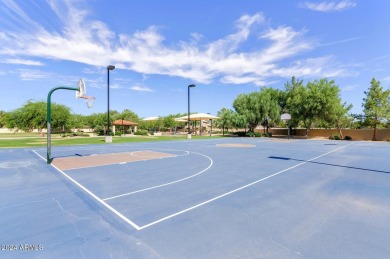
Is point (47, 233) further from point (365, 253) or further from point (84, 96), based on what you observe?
point (84, 96)

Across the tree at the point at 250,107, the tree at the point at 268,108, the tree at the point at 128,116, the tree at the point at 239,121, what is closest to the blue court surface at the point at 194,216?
→ the tree at the point at 239,121

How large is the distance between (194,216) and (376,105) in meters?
40.8

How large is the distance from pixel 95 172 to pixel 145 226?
Answer: 6.40m

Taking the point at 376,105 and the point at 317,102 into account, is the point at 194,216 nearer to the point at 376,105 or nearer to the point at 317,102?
the point at 317,102

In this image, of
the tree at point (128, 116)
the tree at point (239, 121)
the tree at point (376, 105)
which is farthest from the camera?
the tree at point (128, 116)

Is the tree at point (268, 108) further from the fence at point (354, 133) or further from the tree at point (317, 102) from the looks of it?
the fence at point (354, 133)

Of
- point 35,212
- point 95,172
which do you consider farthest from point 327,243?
point 95,172

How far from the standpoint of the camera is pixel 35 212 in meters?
5.35

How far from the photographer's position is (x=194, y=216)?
5.10 m

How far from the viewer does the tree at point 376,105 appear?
32.4 meters

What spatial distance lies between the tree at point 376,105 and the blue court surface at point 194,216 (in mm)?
31459

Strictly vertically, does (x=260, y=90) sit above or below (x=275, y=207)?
above

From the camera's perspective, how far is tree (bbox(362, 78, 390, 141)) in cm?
3244

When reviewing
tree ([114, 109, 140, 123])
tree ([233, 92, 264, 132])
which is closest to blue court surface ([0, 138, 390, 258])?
tree ([233, 92, 264, 132])
